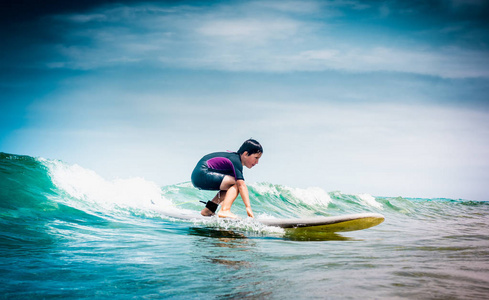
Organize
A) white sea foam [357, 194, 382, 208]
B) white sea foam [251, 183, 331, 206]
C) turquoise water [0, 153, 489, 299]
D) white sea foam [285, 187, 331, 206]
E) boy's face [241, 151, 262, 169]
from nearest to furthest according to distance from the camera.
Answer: turquoise water [0, 153, 489, 299] → boy's face [241, 151, 262, 169] → white sea foam [251, 183, 331, 206] → white sea foam [285, 187, 331, 206] → white sea foam [357, 194, 382, 208]

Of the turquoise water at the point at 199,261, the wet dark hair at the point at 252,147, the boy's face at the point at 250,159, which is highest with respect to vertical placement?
the wet dark hair at the point at 252,147

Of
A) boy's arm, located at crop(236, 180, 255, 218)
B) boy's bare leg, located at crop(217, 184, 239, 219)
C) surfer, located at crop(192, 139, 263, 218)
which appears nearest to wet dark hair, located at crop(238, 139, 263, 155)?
surfer, located at crop(192, 139, 263, 218)

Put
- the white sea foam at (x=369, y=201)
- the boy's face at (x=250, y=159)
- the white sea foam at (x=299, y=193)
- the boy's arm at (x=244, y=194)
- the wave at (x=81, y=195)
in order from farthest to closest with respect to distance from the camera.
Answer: the white sea foam at (x=369, y=201) < the white sea foam at (x=299, y=193) < the wave at (x=81, y=195) < the boy's face at (x=250, y=159) < the boy's arm at (x=244, y=194)

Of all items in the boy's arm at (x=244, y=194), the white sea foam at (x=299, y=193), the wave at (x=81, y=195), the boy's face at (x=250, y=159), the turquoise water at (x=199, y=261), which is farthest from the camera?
the white sea foam at (x=299, y=193)

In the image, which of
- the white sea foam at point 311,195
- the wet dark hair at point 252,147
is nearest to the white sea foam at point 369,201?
the white sea foam at point 311,195

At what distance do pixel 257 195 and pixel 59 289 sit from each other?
1177cm

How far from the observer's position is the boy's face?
18.6 feet

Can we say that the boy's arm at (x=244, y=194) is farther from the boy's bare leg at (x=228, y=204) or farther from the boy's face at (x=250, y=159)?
the boy's face at (x=250, y=159)

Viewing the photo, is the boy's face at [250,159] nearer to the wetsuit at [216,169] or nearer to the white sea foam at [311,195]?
the wetsuit at [216,169]

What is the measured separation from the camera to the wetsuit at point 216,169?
5668 millimetres

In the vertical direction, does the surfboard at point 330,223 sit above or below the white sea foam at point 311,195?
below

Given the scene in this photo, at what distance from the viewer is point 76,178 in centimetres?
911

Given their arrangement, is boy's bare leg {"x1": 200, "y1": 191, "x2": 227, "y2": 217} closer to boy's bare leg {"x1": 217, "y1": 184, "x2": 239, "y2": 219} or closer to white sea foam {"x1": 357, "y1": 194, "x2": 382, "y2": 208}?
boy's bare leg {"x1": 217, "y1": 184, "x2": 239, "y2": 219}

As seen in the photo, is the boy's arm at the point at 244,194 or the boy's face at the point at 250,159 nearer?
the boy's arm at the point at 244,194
